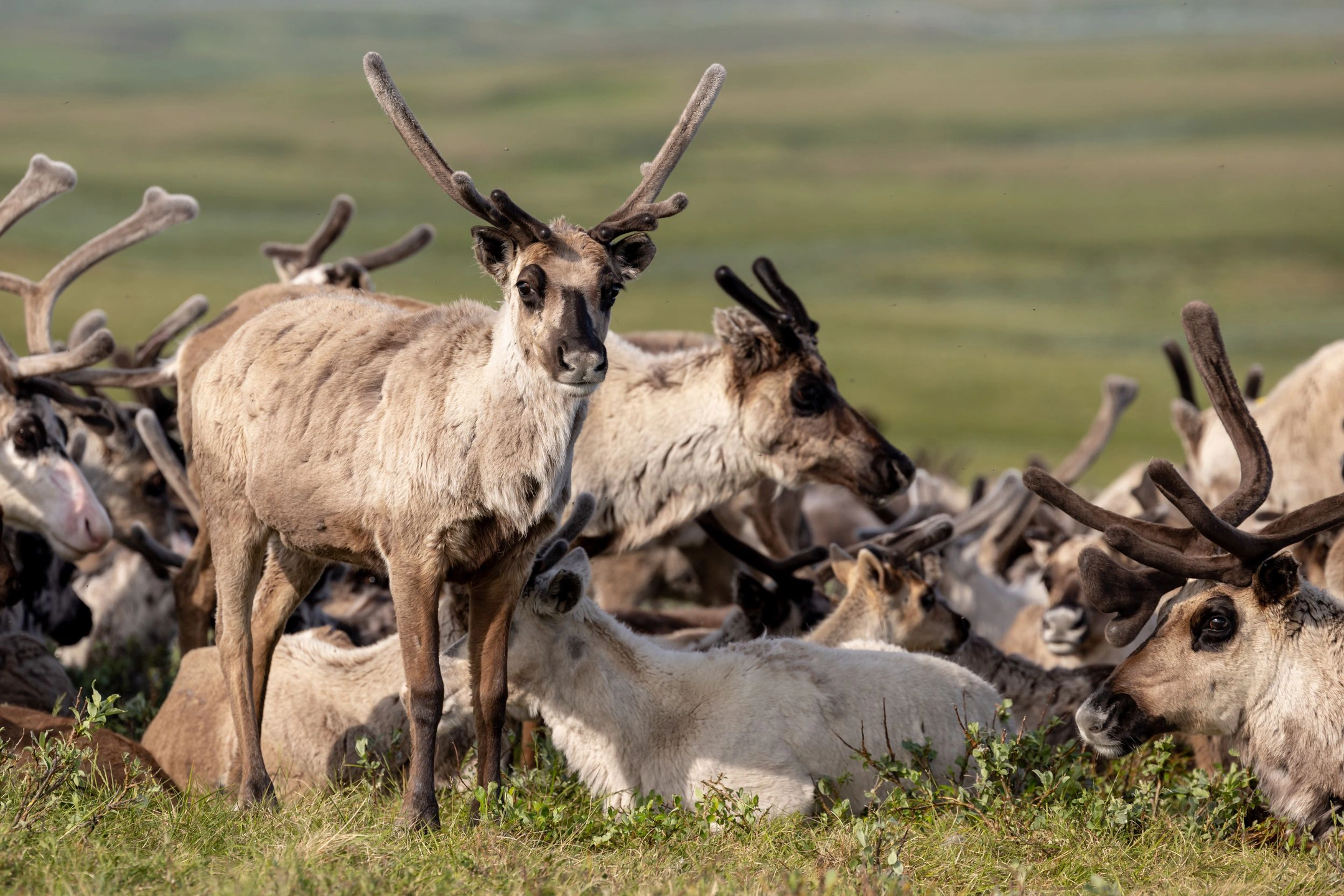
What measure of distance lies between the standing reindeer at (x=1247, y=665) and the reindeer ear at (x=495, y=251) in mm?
2127

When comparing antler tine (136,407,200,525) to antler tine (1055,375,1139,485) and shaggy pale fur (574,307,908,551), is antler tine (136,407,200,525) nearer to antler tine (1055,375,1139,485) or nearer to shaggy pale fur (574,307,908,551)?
shaggy pale fur (574,307,908,551)

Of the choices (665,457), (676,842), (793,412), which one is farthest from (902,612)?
(676,842)

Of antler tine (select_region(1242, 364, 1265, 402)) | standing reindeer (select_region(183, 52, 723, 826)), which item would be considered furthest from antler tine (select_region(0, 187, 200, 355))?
antler tine (select_region(1242, 364, 1265, 402))

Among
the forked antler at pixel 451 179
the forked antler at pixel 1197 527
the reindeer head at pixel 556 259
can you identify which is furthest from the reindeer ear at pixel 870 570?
the forked antler at pixel 451 179

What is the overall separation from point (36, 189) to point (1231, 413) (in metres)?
6.86

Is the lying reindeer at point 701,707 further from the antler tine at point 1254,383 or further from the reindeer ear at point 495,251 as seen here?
the antler tine at point 1254,383

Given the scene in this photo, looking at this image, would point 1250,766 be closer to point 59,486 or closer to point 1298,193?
point 59,486

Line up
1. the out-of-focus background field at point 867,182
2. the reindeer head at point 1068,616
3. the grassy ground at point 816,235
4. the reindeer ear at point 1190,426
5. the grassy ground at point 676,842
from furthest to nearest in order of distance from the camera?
the out-of-focus background field at point 867,182, the reindeer ear at point 1190,426, the reindeer head at point 1068,616, the grassy ground at point 816,235, the grassy ground at point 676,842

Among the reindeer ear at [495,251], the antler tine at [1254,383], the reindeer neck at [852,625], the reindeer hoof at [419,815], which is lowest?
the reindeer hoof at [419,815]

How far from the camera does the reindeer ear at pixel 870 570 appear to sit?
26.2 feet

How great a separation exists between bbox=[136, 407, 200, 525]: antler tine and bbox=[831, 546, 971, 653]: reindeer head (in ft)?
12.1

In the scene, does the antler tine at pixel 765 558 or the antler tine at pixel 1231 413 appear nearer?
the antler tine at pixel 1231 413

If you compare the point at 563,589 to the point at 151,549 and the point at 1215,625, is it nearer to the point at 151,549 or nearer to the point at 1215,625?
the point at 1215,625

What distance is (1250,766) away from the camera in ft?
19.9
